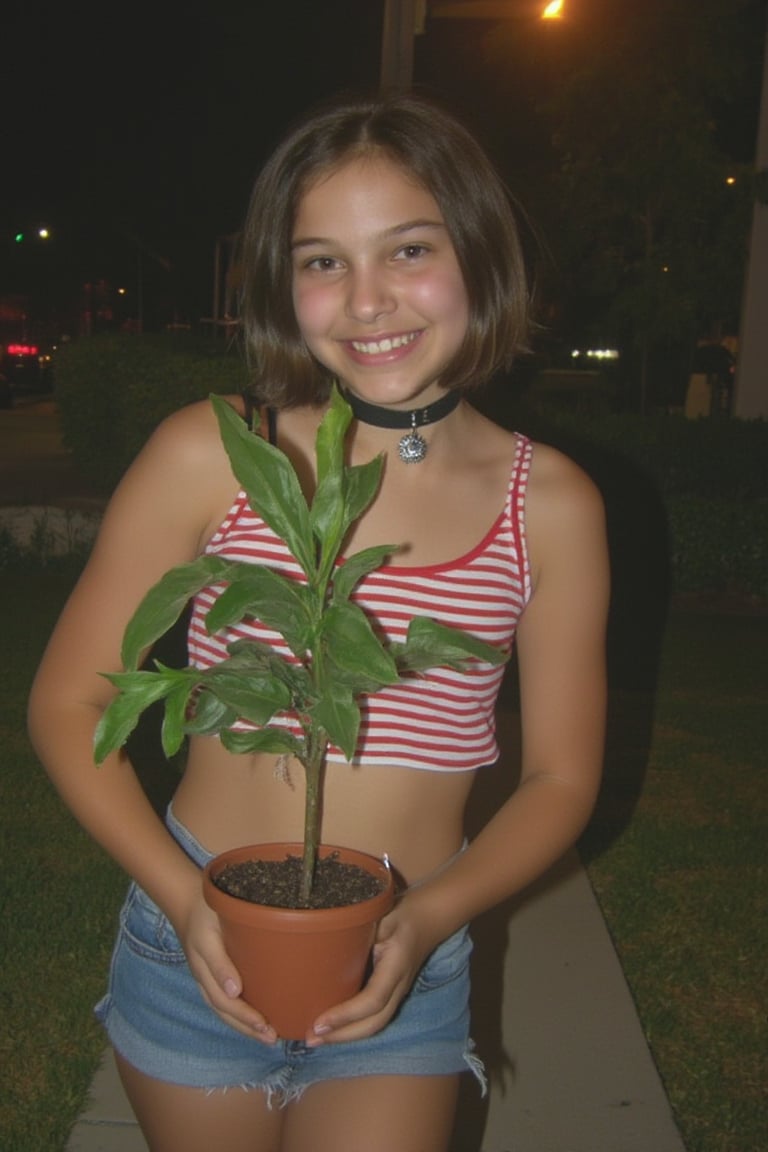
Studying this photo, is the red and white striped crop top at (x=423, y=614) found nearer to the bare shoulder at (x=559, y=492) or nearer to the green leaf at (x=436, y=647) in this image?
the bare shoulder at (x=559, y=492)

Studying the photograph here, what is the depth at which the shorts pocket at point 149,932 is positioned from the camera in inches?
77.6

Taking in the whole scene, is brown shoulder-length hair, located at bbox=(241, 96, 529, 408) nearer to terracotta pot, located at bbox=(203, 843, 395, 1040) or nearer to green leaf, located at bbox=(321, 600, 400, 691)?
green leaf, located at bbox=(321, 600, 400, 691)

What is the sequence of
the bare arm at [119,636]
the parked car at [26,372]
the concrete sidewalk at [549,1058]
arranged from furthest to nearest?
the parked car at [26,372]
the concrete sidewalk at [549,1058]
the bare arm at [119,636]

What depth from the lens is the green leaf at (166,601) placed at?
5.04 ft

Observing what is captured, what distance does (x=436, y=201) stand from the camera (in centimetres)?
204

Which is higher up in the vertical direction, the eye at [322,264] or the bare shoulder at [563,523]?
the eye at [322,264]

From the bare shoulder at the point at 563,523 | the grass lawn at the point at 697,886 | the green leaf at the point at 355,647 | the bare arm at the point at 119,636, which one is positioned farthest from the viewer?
the grass lawn at the point at 697,886

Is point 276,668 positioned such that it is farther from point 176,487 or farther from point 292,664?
point 176,487

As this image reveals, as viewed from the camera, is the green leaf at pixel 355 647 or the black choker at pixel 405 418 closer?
the green leaf at pixel 355 647

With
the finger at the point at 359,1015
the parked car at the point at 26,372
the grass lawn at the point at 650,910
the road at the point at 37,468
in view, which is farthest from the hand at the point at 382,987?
the parked car at the point at 26,372

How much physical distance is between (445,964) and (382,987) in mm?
359

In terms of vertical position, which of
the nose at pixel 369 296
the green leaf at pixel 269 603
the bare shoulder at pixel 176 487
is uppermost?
the nose at pixel 369 296

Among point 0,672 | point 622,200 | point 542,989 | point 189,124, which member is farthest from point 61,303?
point 542,989

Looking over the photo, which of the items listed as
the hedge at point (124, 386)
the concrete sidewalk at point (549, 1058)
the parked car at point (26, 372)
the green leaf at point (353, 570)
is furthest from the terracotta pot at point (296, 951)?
the parked car at point (26, 372)
